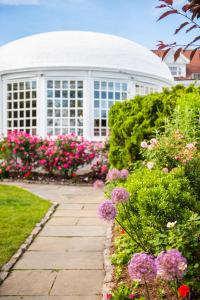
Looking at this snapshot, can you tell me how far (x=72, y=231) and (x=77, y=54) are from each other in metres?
8.98

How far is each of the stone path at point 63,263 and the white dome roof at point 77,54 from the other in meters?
7.40

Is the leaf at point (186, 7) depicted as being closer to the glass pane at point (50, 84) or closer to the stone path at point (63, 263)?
the stone path at point (63, 263)

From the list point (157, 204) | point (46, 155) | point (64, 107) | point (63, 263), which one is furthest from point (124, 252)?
point (64, 107)

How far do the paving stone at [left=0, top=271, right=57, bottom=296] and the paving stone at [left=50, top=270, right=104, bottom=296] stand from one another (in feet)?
0.27

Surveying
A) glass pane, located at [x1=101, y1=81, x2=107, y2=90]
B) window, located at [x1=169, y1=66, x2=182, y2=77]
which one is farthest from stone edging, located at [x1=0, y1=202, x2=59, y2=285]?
window, located at [x1=169, y1=66, x2=182, y2=77]

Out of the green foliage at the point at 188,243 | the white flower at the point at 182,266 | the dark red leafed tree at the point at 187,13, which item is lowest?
the green foliage at the point at 188,243

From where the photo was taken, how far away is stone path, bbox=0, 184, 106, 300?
374 centimetres

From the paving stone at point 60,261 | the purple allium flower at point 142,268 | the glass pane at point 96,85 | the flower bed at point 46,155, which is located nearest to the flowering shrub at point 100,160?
the flower bed at point 46,155

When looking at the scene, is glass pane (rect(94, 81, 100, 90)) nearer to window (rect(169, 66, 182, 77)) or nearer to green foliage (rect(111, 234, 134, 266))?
green foliage (rect(111, 234, 134, 266))

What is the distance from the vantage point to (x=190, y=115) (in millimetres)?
6648

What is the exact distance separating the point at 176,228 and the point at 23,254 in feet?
6.60

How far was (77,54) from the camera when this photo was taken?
13906 mm

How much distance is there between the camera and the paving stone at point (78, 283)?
3.74m

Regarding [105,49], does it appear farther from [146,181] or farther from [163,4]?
[163,4]
